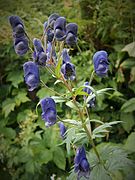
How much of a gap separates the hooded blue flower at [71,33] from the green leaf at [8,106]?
1.10 metres

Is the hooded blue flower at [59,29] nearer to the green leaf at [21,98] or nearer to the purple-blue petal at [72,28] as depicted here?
the purple-blue petal at [72,28]

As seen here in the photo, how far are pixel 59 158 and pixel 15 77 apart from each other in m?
0.58

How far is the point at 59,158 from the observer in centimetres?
197

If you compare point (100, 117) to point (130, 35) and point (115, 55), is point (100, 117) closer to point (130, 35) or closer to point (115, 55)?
point (115, 55)

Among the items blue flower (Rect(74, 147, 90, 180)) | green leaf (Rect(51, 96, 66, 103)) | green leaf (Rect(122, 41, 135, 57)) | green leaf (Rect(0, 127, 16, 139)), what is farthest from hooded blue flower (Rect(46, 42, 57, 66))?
green leaf (Rect(0, 127, 16, 139))

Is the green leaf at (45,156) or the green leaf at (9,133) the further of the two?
the green leaf at (9,133)

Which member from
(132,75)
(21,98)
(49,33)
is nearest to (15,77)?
(21,98)

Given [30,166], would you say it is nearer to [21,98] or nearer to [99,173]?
[21,98]

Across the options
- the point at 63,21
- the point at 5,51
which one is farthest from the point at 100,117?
the point at 63,21

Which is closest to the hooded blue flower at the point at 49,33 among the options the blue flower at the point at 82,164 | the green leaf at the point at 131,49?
the blue flower at the point at 82,164

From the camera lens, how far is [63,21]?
Result: 3.29ft

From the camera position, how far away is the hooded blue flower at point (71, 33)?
3.38 ft

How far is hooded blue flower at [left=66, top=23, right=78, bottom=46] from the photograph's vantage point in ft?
A: 3.38

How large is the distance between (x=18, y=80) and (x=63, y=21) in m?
1.18
